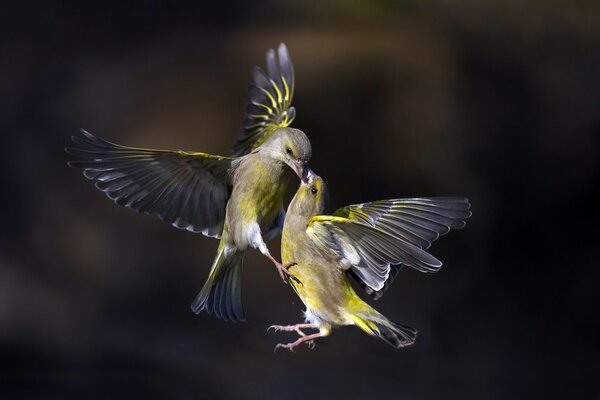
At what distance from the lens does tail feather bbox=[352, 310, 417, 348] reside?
1791 mm

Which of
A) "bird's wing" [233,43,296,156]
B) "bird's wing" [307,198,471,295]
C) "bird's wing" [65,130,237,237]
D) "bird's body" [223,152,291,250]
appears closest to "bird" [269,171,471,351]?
"bird's wing" [307,198,471,295]

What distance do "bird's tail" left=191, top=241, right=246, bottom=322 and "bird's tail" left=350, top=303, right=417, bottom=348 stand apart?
26 cm

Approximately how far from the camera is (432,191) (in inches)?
193

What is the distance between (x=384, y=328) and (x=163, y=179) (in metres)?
0.57

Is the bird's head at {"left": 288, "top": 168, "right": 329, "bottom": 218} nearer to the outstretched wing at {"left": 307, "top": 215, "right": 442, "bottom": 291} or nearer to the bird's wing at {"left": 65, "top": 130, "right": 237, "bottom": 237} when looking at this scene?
the outstretched wing at {"left": 307, "top": 215, "right": 442, "bottom": 291}

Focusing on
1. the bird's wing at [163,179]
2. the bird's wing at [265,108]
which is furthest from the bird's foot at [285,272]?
the bird's wing at [265,108]

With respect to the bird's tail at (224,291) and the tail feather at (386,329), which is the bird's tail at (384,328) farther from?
the bird's tail at (224,291)

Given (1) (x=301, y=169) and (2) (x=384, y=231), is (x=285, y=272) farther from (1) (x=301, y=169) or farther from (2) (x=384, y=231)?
(2) (x=384, y=231)

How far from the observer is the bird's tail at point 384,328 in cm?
179

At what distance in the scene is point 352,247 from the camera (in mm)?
1796

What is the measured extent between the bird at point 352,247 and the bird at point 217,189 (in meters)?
0.06

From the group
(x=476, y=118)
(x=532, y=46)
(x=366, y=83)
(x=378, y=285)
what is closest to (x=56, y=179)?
(x=366, y=83)

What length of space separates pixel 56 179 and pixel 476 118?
90.2 inches

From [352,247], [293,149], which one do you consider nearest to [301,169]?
[293,149]
